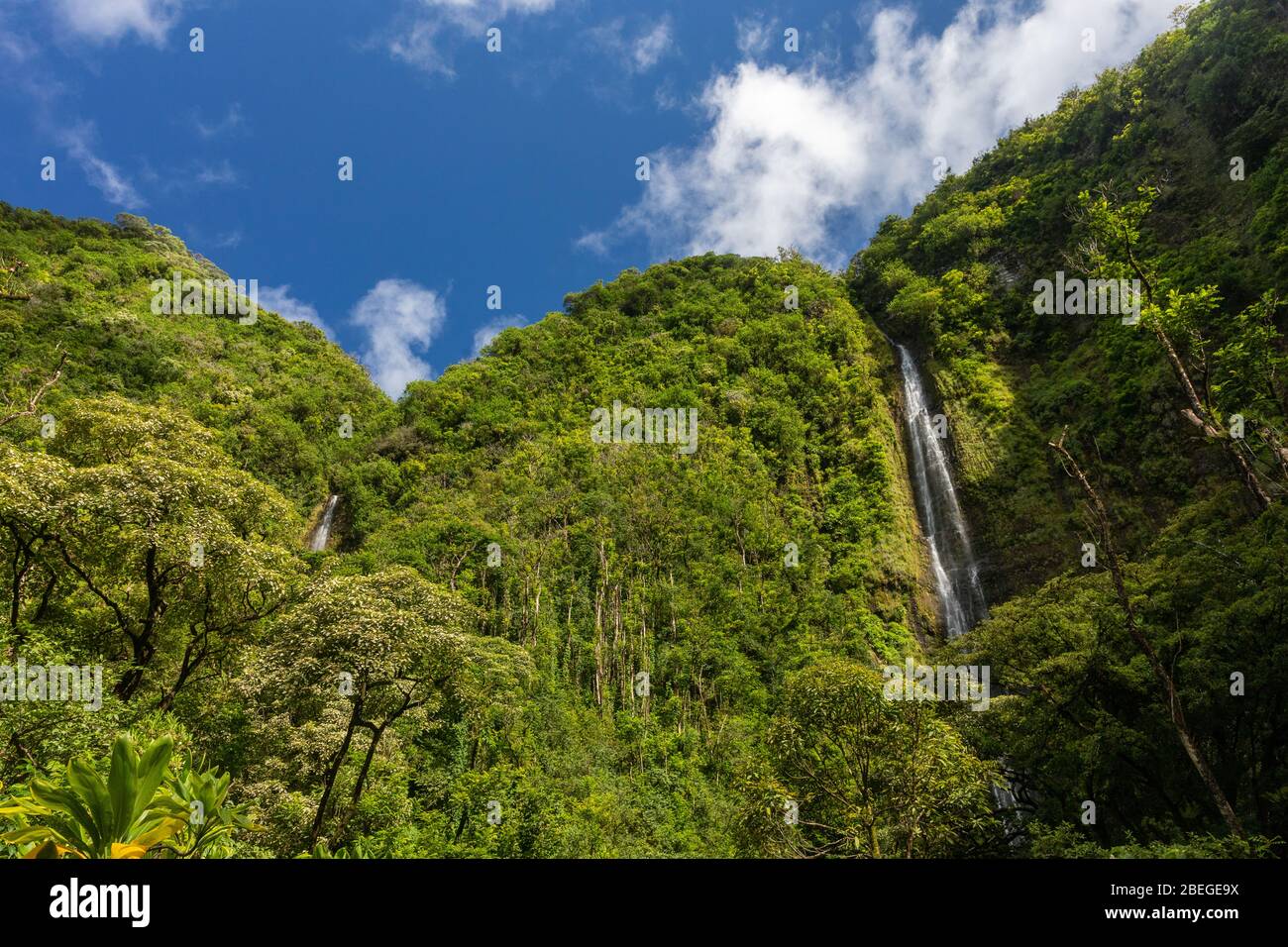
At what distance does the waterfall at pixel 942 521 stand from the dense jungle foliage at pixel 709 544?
30.2 inches

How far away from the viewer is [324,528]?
3447 centimetres

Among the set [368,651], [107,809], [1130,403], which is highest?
[1130,403]

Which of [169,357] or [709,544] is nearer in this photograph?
[709,544]

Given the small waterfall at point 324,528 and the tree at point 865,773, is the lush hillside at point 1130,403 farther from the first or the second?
the small waterfall at point 324,528

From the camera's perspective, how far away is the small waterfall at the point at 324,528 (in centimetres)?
3359

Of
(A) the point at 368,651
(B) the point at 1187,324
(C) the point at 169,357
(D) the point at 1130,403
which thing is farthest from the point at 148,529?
(D) the point at 1130,403

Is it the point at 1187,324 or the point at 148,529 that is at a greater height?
the point at 1187,324

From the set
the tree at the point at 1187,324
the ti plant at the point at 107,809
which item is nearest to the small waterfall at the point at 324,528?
the ti plant at the point at 107,809

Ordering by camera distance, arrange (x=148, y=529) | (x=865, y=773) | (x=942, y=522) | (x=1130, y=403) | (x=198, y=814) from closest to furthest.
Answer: (x=198, y=814) < (x=865, y=773) < (x=148, y=529) < (x=1130, y=403) < (x=942, y=522)

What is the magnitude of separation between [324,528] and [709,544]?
2060cm

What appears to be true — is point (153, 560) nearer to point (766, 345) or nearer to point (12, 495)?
point (12, 495)

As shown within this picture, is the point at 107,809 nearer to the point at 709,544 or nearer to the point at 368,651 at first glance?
the point at 368,651

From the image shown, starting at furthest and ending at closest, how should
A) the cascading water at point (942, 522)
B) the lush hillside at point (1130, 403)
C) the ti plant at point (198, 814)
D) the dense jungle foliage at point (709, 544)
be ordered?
the cascading water at point (942, 522) < the lush hillside at point (1130, 403) < the dense jungle foliage at point (709, 544) < the ti plant at point (198, 814)

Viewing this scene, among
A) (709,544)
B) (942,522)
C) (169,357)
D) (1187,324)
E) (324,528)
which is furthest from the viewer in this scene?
(169,357)
